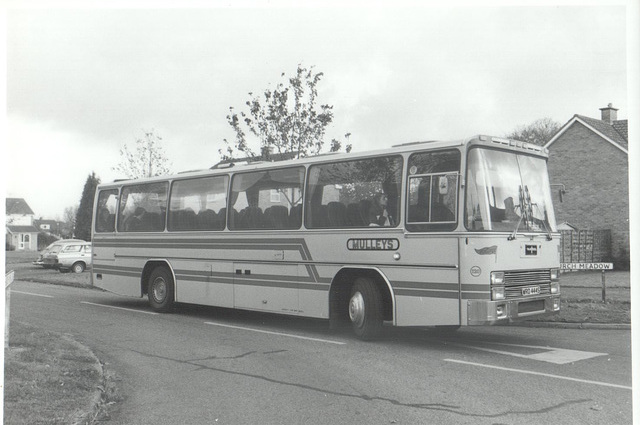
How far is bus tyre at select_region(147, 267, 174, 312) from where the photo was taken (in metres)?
14.0

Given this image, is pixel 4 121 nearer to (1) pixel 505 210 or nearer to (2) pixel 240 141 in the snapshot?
(1) pixel 505 210

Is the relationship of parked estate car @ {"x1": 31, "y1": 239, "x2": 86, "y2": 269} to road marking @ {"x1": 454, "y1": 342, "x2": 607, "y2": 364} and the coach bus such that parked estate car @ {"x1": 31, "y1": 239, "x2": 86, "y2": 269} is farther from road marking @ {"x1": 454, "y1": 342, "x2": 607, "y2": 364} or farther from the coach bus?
road marking @ {"x1": 454, "y1": 342, "x2": 607, "y2": 364}

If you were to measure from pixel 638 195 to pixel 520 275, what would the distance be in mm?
3694

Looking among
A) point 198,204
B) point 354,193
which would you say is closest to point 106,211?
point 198,204

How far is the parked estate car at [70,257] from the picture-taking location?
101ft

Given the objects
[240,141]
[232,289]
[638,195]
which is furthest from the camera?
[240,141]

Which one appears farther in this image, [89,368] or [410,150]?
[410,150]

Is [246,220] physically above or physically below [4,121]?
below

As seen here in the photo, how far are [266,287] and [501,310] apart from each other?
14.8 feet

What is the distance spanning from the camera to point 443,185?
914 centimetres

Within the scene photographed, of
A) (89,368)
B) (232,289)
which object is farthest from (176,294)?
(89,368)

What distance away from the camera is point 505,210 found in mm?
9250

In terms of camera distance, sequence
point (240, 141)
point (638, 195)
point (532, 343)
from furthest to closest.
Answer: point (240, 141) < point (532, 343) < point (638, 195)

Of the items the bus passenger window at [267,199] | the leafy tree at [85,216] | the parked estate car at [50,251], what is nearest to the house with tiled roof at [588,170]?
the bus passenger window at [267,199]
